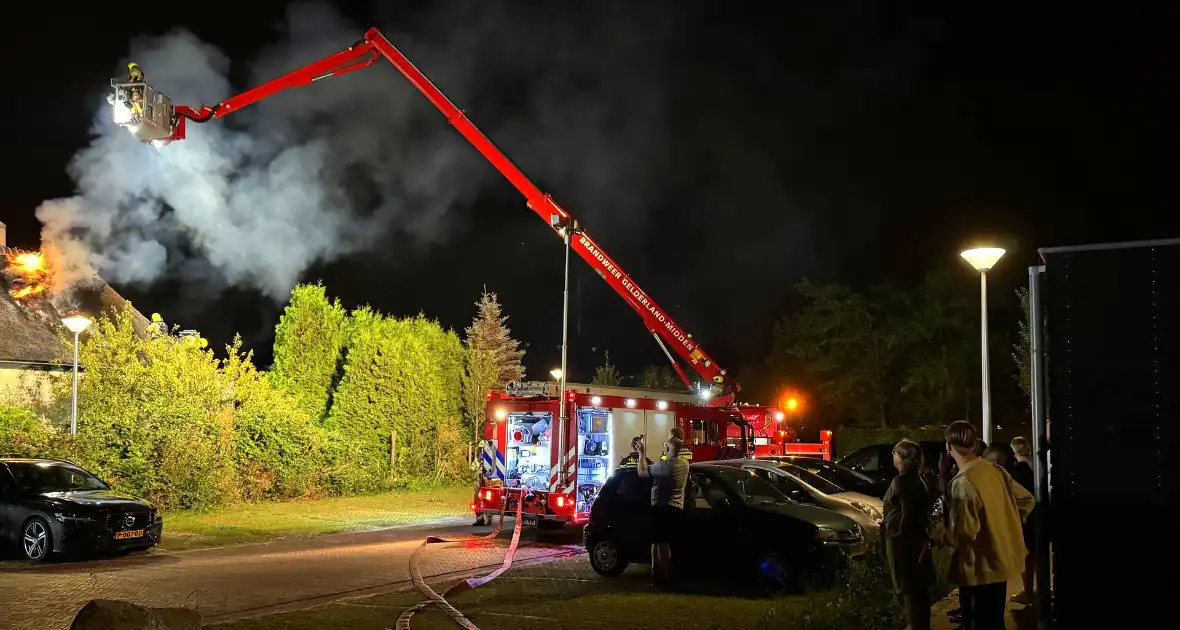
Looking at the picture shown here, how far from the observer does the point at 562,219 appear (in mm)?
19281

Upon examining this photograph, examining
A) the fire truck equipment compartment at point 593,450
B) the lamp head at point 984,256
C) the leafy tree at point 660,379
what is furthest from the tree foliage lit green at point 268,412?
the leafy tree at point 660,379

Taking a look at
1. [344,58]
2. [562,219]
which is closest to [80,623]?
[562,219]

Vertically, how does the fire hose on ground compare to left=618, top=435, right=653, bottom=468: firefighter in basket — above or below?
below

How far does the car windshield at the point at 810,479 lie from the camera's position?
1309 cm

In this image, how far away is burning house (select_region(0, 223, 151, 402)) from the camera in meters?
24.0

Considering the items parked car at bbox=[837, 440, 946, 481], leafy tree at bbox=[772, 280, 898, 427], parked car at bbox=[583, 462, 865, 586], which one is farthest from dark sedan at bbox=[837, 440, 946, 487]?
leafy tree at bbox=[772, 280, 898, 427]

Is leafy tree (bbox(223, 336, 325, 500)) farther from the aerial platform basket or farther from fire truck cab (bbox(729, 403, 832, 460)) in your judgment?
fire truck cab (bbox(729, 403, 832, 460))

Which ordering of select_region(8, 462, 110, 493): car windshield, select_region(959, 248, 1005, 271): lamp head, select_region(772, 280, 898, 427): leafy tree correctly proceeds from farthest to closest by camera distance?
select_region(772, 280, 898, 427): leafy tree
select_region(8, 462, 110, 493): car windshield
select_region(959, 248, 1005, 271): lamp head

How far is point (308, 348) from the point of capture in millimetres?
29297

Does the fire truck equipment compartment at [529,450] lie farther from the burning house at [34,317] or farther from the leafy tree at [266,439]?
the burning house at [34,317]

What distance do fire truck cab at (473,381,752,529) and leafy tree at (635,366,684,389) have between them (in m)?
34.5

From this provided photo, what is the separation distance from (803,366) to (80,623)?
4922cm

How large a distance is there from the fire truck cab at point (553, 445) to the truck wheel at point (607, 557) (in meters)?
4.03

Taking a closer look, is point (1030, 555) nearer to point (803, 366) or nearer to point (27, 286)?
point (27, 286)
